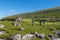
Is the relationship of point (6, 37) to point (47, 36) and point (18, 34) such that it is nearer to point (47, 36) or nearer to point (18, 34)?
point (18, 34)

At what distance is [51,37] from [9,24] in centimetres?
546

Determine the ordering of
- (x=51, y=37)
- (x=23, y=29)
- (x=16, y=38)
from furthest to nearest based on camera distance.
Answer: (x=51, y=37)
(x=23, y=29)
(x=16, y=38)

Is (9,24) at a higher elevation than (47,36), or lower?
higher

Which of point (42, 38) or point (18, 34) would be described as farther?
point (42, 38)

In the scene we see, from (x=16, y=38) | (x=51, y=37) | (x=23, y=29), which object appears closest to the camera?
(x=16, y=38)

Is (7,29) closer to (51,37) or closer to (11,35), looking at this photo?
(11,35)

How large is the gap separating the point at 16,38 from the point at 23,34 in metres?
1.25

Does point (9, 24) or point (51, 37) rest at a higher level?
point (9, 24)

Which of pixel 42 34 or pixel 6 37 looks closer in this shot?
pixel 6 37

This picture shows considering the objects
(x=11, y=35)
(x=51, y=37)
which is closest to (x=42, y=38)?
(x=51, y=37)

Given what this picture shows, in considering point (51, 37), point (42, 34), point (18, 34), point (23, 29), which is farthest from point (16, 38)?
point (51, 37)

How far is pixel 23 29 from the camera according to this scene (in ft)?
74.3

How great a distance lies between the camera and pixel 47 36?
23.9 metres

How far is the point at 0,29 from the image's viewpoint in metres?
21.9
